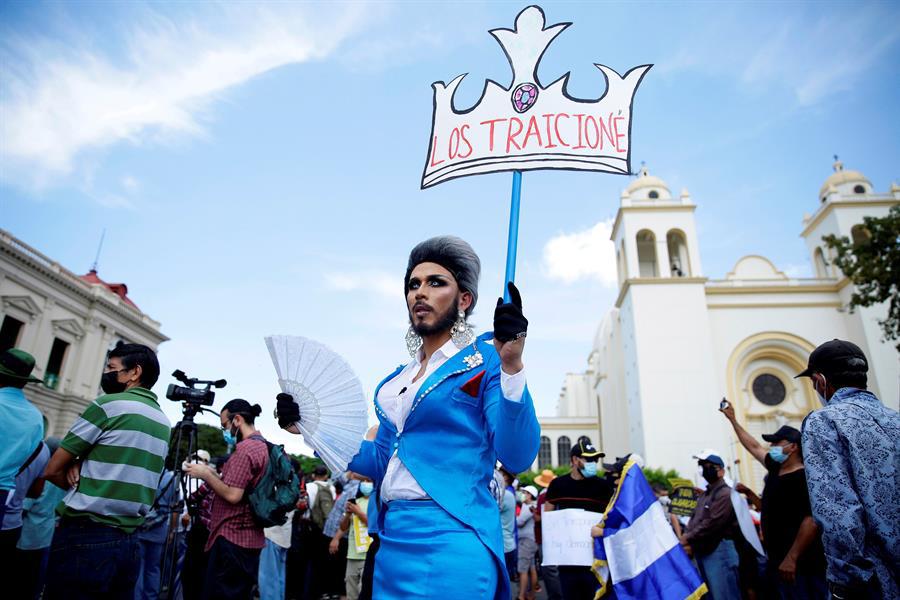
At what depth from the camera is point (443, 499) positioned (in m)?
1.61

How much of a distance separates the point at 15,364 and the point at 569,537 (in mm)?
4604

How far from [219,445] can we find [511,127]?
46.4 m

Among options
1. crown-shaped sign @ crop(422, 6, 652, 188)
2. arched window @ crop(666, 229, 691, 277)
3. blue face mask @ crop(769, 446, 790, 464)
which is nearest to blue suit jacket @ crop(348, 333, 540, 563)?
crown-shaped sign @ crop(422, 6, 652, 188)

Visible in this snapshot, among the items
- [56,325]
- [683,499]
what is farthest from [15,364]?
[56,325]

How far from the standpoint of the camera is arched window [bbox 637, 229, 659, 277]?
116 feet

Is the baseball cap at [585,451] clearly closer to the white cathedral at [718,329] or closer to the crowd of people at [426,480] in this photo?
the crowd of people at [426,480]

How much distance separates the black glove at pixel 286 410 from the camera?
226 cm

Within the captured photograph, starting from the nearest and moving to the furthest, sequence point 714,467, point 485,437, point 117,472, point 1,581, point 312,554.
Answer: point 485,437 < point 117,472 < point 1,581 < point 714,467 < point 312,554

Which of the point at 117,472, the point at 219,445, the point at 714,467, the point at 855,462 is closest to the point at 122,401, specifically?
the point at 117,472

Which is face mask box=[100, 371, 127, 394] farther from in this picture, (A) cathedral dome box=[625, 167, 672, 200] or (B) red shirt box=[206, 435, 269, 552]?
(A) cathedral dome box=[625, 167, 672, 200]

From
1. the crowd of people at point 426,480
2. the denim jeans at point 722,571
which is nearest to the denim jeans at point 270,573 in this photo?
the crowd of people at point 426,480

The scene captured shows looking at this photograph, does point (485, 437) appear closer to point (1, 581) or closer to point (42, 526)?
point (1, 581)

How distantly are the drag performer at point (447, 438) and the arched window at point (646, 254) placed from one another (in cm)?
3505

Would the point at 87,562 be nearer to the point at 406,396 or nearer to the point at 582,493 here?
the point at 406,396
